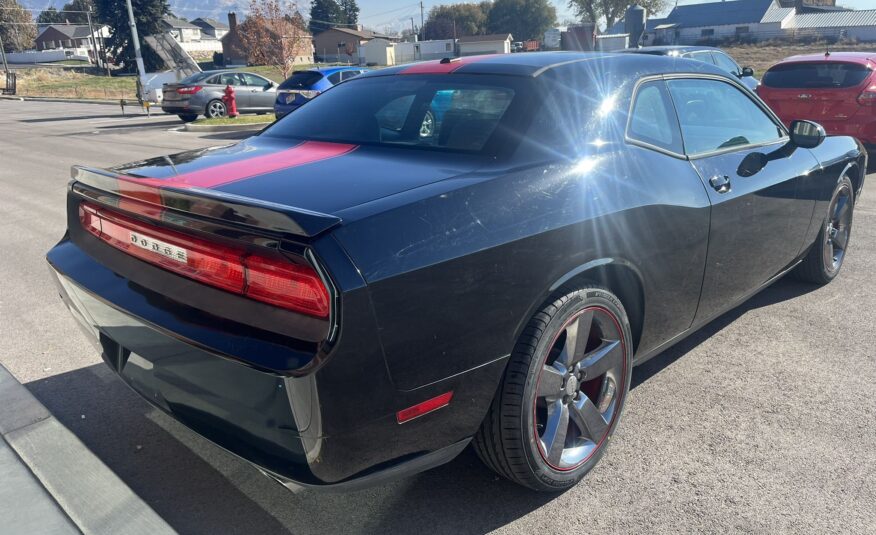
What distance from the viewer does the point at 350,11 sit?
113 metres

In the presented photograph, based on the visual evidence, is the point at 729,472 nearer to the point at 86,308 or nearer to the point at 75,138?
the point at 86,308

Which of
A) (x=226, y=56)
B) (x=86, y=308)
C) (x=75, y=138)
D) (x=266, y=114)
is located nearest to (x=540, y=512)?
(x=86, y=308)

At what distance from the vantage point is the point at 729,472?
2.61m

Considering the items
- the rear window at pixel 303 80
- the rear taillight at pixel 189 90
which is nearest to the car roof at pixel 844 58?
the rear window at pixel 303 80

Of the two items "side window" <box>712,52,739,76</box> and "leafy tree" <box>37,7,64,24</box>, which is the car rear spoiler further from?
"leafy tree" <box>37,7,64,24</box>

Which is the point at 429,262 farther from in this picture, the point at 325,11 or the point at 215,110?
the point at 325,11

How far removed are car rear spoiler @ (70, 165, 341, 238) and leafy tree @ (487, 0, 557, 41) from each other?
320 ft

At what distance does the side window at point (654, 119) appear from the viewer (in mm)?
2865

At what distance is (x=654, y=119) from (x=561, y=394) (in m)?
1.34

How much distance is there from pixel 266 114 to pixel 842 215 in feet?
62.0

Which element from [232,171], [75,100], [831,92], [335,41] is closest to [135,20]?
[75,100]

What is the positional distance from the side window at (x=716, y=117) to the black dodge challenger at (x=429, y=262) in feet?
0.08

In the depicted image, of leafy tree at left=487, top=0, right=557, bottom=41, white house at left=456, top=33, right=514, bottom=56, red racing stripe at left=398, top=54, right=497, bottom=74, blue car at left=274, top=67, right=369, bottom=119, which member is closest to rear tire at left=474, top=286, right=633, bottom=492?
red racing stripe at left=398, top=54, right=497, bottom=74

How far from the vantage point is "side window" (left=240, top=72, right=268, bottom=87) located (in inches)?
814
